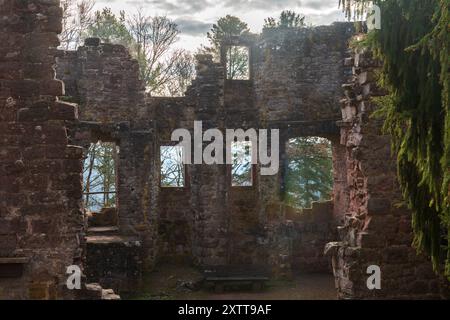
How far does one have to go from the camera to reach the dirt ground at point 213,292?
1366 centimetres

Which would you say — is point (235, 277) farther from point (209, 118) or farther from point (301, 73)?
point (301, 73)

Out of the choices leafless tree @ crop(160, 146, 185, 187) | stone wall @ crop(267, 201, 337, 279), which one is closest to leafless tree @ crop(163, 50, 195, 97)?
leafless tree @ crop(160, 146, 185, 187)

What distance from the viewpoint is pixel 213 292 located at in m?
14.2

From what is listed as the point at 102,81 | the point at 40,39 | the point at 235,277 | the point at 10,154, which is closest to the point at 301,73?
the point at 102,81

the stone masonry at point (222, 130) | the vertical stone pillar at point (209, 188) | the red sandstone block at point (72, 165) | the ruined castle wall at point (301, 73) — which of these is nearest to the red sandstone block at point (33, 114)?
the red sandstone block at point (72, 165)

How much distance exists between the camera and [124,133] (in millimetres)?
15844

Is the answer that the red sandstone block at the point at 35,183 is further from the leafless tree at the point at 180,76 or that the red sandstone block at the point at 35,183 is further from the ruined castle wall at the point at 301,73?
the leafless tree at the point at 180,76

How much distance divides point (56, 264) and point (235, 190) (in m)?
10.2

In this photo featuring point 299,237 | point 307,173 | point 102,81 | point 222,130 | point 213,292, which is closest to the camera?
point 213,292

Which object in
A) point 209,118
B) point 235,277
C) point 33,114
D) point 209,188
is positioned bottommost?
point 235,277

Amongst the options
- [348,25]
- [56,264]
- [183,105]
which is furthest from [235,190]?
[56,264]

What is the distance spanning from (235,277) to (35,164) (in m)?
8.35

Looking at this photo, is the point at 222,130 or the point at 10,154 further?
the point at 222,130

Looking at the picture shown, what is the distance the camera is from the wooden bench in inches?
561
